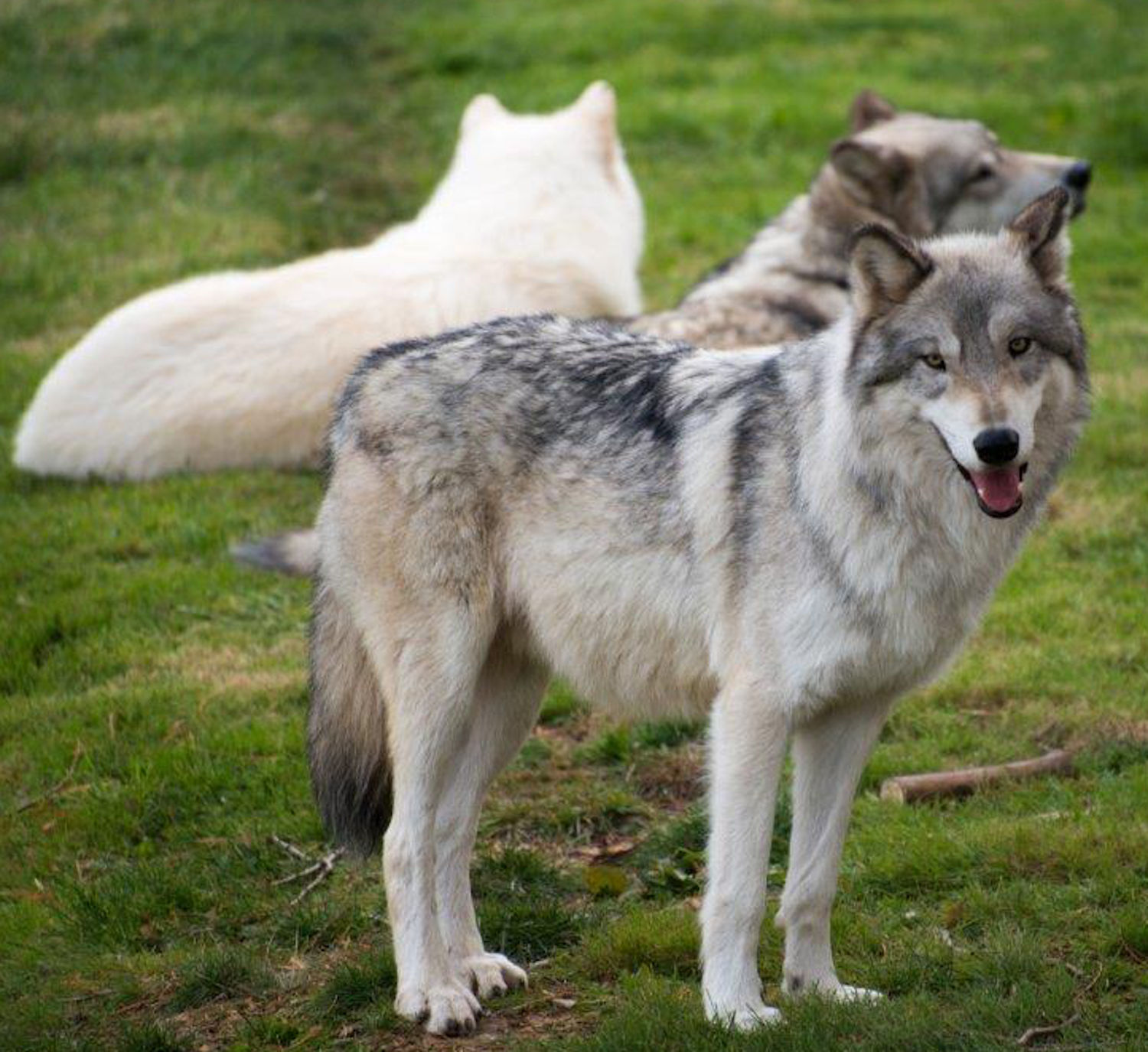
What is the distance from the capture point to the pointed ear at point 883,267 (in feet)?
12.5

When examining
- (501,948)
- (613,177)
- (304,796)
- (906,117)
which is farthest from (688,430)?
(613,177)

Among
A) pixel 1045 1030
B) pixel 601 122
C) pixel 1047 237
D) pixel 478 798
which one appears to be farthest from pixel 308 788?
pixel 601 122

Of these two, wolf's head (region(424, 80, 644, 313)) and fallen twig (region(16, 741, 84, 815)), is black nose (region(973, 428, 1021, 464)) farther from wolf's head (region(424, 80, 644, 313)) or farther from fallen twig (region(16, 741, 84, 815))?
wolf's head (region(424, 80, 644, 313))

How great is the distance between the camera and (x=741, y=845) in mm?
3998

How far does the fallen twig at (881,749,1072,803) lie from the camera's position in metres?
5.31

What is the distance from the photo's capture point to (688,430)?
14.1 ft

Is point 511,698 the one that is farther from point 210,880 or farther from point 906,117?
point 906,117

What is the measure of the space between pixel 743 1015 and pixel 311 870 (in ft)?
5.33

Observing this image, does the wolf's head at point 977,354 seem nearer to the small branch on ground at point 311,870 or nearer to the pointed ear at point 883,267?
the pointed ear at point 883,267

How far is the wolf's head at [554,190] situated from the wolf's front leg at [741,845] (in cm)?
535

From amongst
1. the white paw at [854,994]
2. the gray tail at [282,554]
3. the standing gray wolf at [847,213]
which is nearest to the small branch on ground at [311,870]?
the white paw at [854,994]

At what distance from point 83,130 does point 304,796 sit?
877 centimetres

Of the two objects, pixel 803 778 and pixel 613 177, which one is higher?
pixel 613 177

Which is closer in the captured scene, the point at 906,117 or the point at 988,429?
the point at 988,429
